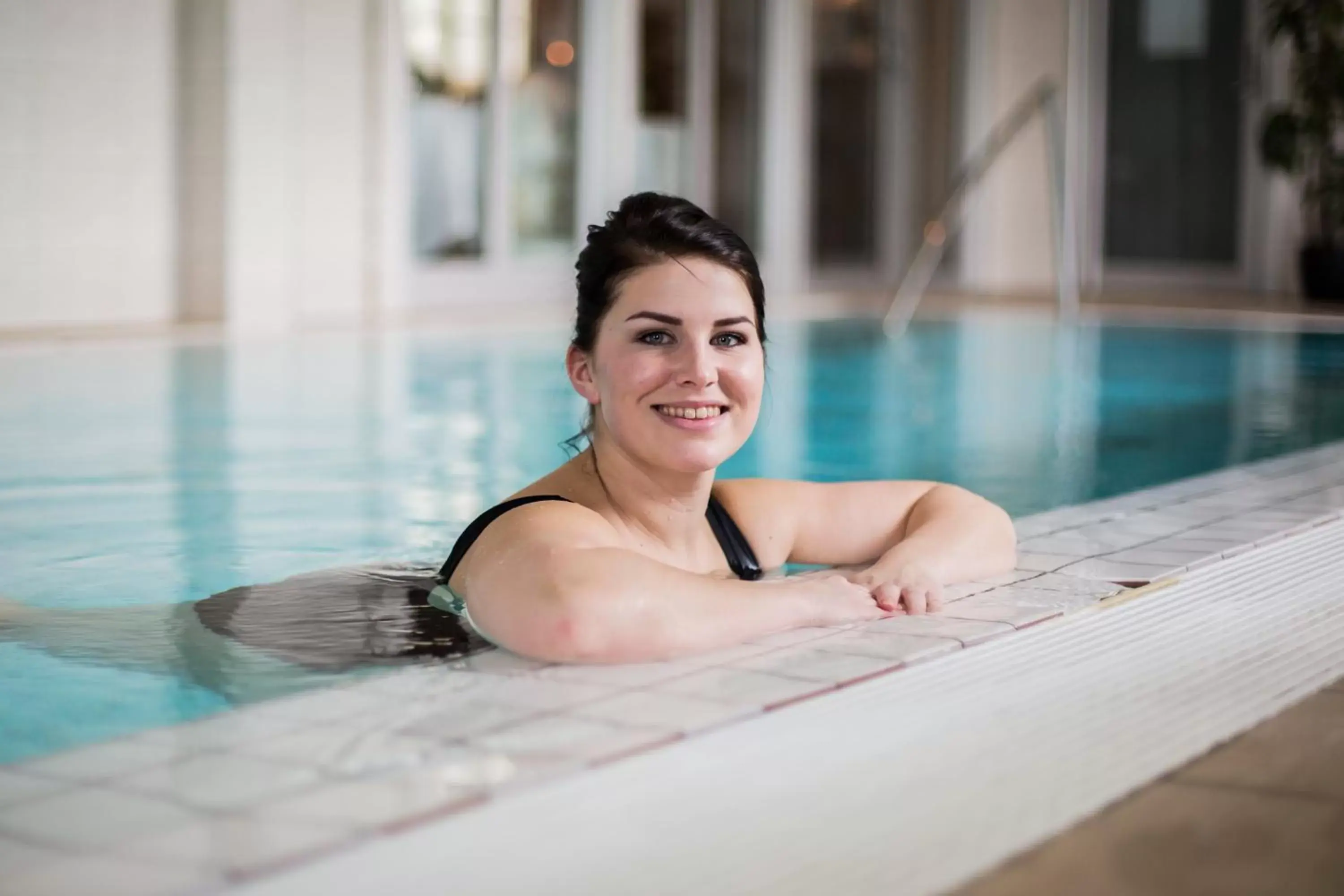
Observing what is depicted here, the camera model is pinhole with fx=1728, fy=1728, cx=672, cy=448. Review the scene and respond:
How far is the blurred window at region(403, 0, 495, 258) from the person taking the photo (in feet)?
37.5

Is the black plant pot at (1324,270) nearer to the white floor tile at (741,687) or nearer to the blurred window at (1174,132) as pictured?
the blurred window at (1174,132)

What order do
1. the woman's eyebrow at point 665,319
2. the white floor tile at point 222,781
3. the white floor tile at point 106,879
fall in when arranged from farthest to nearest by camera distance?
the woman's eyebrow at point 665,319
the white floor tile at point 222,781
the white floor tile at point 106,879

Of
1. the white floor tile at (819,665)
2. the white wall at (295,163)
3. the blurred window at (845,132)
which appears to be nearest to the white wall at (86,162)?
the white wall at (295,163)

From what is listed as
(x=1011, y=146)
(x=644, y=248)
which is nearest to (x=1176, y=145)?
(x=1011, y=146)

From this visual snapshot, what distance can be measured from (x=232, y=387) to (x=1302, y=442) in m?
4.05

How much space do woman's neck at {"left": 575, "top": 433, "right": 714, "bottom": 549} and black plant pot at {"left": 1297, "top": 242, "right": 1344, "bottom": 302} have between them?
10764 mm

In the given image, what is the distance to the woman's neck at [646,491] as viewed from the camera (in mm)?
2684

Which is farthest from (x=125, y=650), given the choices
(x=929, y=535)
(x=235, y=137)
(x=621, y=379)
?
(x=235, y=137)

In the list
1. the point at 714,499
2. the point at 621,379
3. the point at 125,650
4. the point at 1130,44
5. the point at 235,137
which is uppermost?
Answer: the point at 1130,44

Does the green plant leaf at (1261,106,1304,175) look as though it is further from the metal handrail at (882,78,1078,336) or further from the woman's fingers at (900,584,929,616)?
the woman's fingers at (900,584,929,616)

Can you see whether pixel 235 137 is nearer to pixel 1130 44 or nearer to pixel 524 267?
pixel 524 267

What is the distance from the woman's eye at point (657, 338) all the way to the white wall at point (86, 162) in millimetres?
7308

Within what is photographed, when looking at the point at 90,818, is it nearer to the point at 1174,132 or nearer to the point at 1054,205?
the point at 1054,205

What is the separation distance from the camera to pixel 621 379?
8.33 feet
